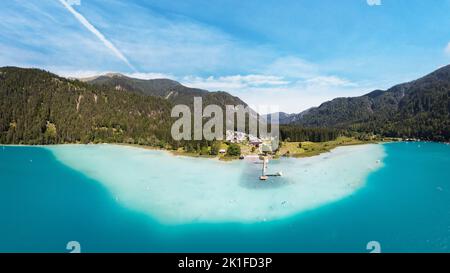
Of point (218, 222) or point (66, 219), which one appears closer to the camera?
point (218, 222)

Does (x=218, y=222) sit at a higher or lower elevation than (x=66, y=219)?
lower

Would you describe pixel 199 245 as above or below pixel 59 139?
below

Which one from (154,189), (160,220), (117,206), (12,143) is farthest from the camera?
(12,143)

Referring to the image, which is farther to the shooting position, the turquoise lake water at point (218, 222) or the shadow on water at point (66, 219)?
the turquoise lake water at point (218, 222)

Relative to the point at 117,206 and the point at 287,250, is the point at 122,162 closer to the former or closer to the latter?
the point at 117,206

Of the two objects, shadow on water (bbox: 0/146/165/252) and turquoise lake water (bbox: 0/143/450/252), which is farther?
turquoise lake water (bbox: 0/143/450/252)

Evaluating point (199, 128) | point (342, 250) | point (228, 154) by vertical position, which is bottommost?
point (342, 250)

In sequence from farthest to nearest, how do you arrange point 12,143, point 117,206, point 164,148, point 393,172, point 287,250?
1. point 12,143
2. point 164,148
3. point 393,172
4. point 117,206
5. point 287,250
